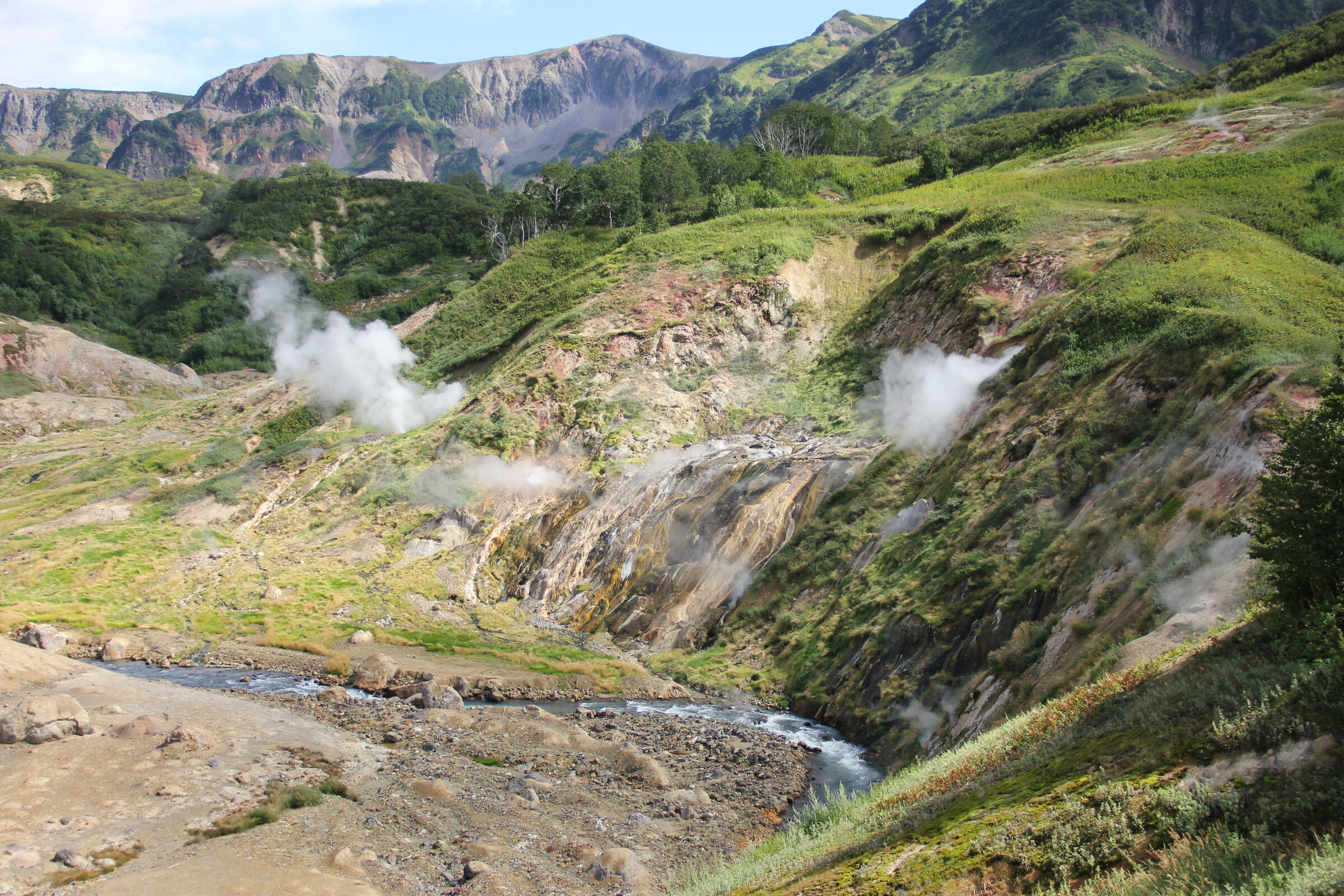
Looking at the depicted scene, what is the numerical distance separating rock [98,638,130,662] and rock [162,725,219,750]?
38.5ft

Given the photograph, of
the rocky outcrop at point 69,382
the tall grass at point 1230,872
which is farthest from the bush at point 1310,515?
the rocky outcrop at point 69,382

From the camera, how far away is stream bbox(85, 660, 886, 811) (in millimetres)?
18094

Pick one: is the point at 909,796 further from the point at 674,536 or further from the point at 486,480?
the point at 486,480

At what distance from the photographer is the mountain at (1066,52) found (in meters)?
125

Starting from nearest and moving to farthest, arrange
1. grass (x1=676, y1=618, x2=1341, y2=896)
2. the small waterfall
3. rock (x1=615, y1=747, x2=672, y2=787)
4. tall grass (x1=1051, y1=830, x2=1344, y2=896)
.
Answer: tall grass (x1=1051, y1=830, x2=1344, y2=896) < grass (x1=676, y1=618, x2=1341, y2=896) < rock (x1=615, y1=747, x2=672, y2=787) < the small waterfall

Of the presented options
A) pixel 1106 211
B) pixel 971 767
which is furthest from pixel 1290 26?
pixel 971 767

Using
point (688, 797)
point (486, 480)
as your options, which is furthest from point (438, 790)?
point (486, 480)

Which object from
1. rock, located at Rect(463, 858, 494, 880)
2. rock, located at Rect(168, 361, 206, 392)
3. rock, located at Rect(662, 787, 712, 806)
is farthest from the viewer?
rock, located at Rect(168, 361, 206, 392)

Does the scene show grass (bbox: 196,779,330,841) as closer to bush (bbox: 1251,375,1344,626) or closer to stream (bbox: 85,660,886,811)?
stream (bbox: 85,660,886,811)

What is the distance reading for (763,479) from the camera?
1303 inches

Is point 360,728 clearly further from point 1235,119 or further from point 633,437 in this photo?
point 1235,119

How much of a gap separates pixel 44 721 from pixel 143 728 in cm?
185

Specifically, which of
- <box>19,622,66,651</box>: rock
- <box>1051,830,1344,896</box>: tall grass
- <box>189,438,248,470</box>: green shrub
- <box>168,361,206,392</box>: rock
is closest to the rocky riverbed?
<box>19,622,66,651</box>: rock

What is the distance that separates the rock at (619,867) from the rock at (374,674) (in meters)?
13.5
